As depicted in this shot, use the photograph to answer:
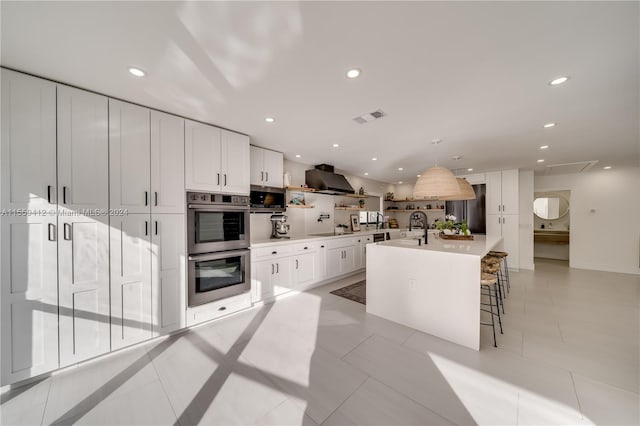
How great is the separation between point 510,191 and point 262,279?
596 centimetres

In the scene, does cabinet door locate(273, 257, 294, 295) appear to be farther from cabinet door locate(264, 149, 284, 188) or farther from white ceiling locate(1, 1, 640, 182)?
white ceiling locate(1, 1, 640, 182)

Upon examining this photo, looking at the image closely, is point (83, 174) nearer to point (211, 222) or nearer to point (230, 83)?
point (211, 222)

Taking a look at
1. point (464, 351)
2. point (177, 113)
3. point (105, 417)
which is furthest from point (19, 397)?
point (464, 351)

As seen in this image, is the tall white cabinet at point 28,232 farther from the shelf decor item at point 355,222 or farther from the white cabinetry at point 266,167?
the shelf decor item at point 355,222

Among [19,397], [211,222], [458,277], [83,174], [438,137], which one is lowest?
[19,397]

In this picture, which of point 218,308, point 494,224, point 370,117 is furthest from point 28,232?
point 494,224

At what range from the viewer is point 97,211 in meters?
2.04

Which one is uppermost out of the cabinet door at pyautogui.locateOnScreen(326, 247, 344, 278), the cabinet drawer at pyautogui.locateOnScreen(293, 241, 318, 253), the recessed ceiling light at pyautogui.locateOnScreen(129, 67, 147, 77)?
the recessed ceiling light at pyautogui.locateOnScreen(129, 67, 147, 77)

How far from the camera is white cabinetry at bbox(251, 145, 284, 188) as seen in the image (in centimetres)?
353

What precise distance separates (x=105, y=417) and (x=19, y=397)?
0.83 meters

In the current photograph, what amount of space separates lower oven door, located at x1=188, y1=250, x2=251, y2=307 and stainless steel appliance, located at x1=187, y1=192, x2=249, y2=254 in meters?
0.11

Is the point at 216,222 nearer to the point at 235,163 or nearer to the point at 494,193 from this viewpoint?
the point at 235,163

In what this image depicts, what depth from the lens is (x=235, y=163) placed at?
9.77 feet

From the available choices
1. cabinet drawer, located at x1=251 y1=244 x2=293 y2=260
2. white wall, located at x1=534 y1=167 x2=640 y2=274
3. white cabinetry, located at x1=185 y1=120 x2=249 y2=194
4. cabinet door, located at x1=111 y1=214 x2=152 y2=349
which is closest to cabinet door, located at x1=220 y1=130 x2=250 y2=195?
white cabinetry, located at x1=185 y1=120 x2=249 y2=194
